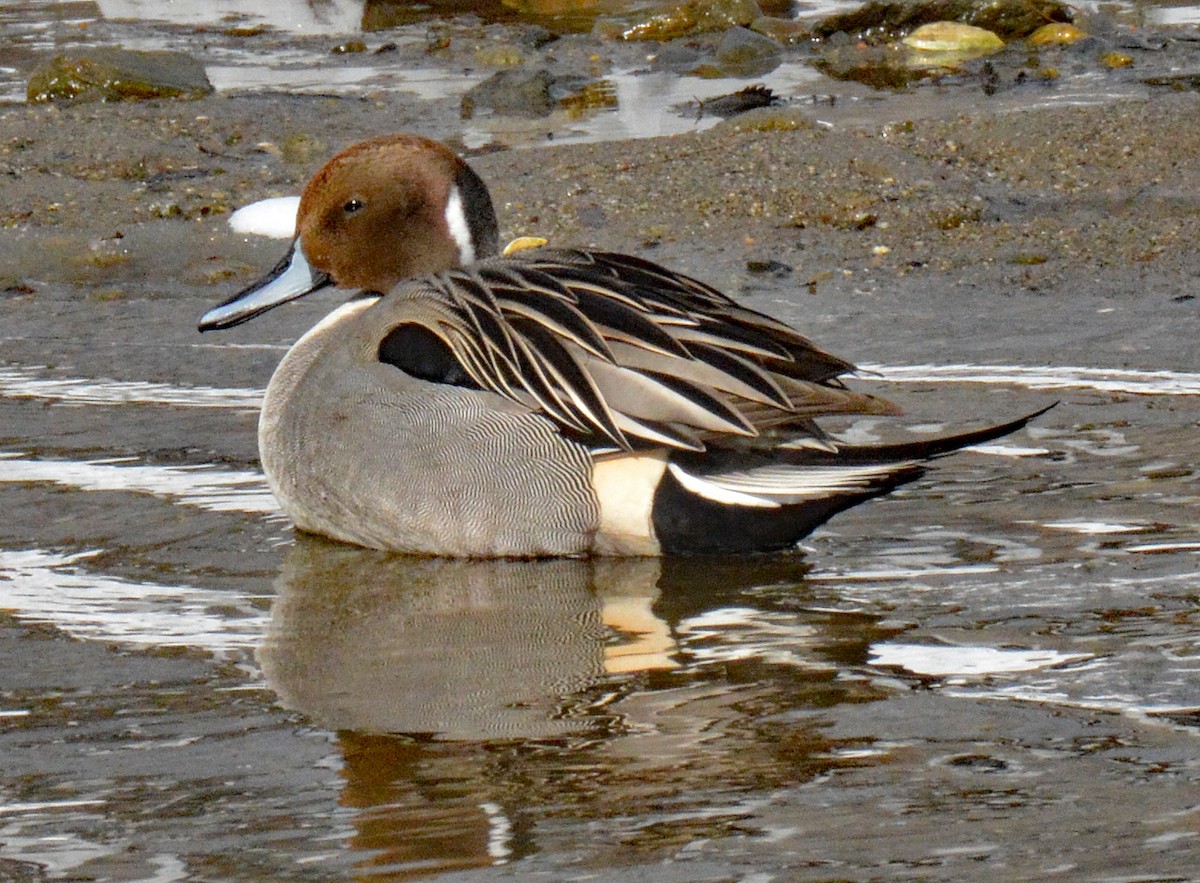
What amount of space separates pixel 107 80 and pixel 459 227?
16.7 feet

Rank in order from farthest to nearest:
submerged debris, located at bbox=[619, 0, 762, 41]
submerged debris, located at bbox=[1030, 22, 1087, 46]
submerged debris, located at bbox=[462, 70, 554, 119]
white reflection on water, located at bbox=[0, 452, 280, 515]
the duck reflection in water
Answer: submerged debris, located at bbox=[619, 0, 762, 41]
submerged debris, located at bbox=[1030, 22, 1087, 46]
submerged debris, located at bbox=[462, 70, 554, 119]
white reflection on water, located at bbox=[0, 452, 280, 515]
the duck reflection in water

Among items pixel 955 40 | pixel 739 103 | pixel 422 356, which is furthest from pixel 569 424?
pixel 955 40

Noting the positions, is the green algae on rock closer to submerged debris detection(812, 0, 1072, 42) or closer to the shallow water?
submerged debris detection(812, 0, 1072, 42)

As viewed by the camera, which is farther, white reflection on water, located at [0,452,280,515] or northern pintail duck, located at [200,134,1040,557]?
white reflection on water, located at [0,452,280,515]

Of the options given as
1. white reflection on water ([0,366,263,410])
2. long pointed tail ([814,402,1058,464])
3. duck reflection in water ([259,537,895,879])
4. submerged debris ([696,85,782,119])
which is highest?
submerged debris ([696,85,782,119])

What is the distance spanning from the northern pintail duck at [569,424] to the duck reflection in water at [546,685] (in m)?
0.11

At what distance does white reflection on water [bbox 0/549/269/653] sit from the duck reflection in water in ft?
0.34

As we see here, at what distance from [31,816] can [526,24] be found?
9.18 meters

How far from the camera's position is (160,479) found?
4.66 m

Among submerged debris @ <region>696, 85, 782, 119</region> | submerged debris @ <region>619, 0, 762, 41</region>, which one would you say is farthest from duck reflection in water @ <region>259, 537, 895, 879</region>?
submerged debris @ <region>619, 0, 762, 41</region>

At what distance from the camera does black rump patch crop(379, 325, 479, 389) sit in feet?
13.9

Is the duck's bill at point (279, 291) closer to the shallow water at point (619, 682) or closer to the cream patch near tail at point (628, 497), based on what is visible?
the shallow water at point (619, 682)

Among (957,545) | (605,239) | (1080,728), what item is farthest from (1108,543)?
(605,239)

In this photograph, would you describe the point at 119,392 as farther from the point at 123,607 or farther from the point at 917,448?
the point at 917,448
